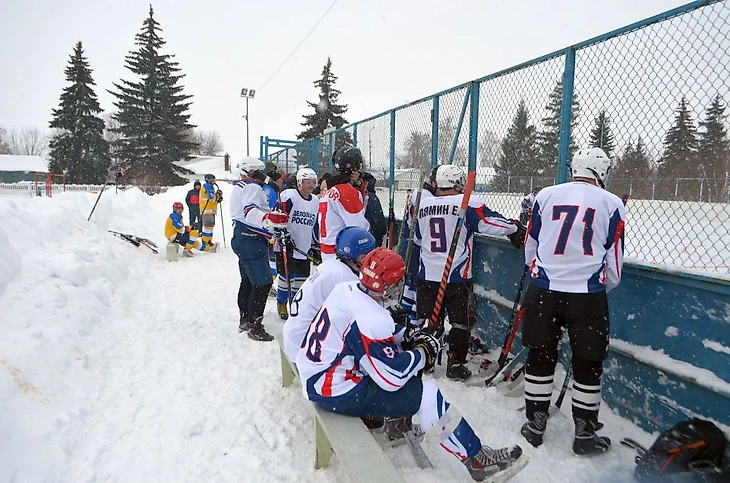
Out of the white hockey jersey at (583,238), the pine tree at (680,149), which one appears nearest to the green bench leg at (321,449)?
the white hockey jersey at (583,238)

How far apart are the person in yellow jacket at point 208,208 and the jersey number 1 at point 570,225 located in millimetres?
9230

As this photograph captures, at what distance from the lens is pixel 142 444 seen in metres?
3.01

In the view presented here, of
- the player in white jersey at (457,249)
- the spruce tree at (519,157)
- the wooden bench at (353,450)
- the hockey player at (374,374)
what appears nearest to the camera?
the wooden bench at (353,450)

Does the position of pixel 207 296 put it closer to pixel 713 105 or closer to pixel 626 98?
pixel 626 98

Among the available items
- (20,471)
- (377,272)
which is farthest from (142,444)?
(377,272)

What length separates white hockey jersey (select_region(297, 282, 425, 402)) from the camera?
90.6 inches

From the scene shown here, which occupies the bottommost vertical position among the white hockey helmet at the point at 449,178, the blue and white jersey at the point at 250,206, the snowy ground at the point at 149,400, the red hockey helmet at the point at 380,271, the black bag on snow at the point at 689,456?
the snowy ground at the point at 149,400

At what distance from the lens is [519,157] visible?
4578 mm

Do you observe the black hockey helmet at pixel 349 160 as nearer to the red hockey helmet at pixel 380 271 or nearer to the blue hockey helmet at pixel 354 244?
the blue hockey helmet at pixel 354 244

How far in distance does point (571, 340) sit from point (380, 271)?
1.53m

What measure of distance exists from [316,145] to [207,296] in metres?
5.64

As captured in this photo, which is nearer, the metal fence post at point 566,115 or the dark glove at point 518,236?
the metal fence post at point 566,115

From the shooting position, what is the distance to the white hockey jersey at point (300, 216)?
5355mm

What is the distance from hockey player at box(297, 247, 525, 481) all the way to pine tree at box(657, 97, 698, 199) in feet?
7.24
